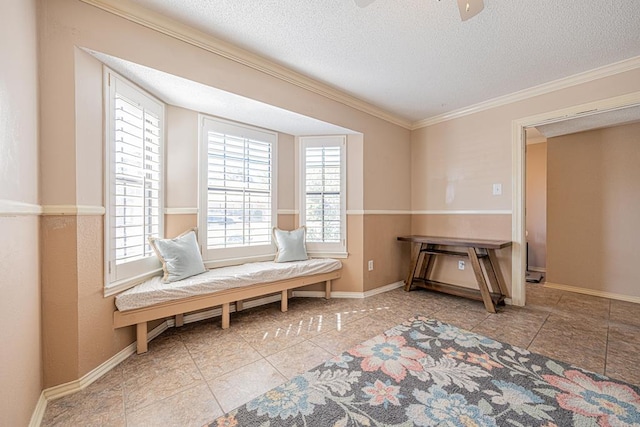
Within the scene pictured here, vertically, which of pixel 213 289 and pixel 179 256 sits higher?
pixel 179 256

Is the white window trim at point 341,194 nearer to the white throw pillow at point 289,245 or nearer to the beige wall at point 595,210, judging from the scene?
the white throw pillow at point 289,245

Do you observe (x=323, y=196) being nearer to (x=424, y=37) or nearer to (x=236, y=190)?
(x=236, y=190)

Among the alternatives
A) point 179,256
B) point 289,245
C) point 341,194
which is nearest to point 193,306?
point 179,256

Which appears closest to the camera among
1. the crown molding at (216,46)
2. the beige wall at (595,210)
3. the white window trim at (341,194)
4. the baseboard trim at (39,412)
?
the baseboard trim at (39,412)

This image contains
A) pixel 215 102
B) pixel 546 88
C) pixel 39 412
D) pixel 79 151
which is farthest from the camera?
pixel 546 88

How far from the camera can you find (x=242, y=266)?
2.79 m

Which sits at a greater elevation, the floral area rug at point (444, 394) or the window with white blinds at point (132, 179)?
the window with white blinds at point (132, 179)

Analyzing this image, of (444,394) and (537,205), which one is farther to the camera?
(537,205)

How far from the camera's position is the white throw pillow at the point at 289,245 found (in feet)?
9.95

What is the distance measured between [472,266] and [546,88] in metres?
2.10

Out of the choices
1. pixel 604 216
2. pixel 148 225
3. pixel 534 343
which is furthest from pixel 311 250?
pixel 604 216

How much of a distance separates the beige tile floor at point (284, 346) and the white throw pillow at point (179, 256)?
1.84 ft

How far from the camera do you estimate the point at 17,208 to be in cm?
120

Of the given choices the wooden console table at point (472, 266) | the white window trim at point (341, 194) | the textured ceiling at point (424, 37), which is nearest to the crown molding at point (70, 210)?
the textured ceiling at point (424, 37)
